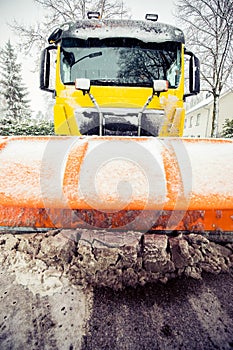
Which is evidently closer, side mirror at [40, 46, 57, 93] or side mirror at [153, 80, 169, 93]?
side mirror at [153, 80, 169, 93]

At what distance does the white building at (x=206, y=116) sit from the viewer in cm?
2364

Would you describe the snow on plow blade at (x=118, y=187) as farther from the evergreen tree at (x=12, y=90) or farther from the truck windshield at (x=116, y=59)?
the evergreen tree at (x=12, y=90)

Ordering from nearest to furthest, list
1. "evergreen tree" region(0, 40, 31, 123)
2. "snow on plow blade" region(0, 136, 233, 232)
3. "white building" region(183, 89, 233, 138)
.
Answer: "snow on plow blade" region(0, 136, 233, 232), "white building" region(183, 89, 233, 138), "evergreen tree" region(0, 40, 31, 123)

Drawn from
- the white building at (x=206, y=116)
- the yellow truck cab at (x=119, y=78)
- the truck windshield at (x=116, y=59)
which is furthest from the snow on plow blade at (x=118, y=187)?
the white building at (x=206, y=116)

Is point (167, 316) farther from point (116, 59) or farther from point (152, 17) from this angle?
point (152, 17)

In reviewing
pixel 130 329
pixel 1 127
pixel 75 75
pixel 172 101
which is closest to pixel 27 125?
pixel 1 127

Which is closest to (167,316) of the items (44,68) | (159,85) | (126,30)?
(159,85)

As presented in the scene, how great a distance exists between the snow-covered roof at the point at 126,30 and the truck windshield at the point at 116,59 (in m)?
0.05

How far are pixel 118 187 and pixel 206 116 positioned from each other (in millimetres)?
28828

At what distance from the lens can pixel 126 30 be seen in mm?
2926

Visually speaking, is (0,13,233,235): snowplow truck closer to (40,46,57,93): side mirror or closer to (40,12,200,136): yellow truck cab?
(40,12,200,136): yellow truck cab

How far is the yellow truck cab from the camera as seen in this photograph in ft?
9.36

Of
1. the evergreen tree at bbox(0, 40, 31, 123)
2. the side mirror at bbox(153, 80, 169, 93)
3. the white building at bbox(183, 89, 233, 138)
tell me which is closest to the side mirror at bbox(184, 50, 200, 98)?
the side mirror at bbox(153, 80, 169, 93)

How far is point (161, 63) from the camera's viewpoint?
10.1 feet
